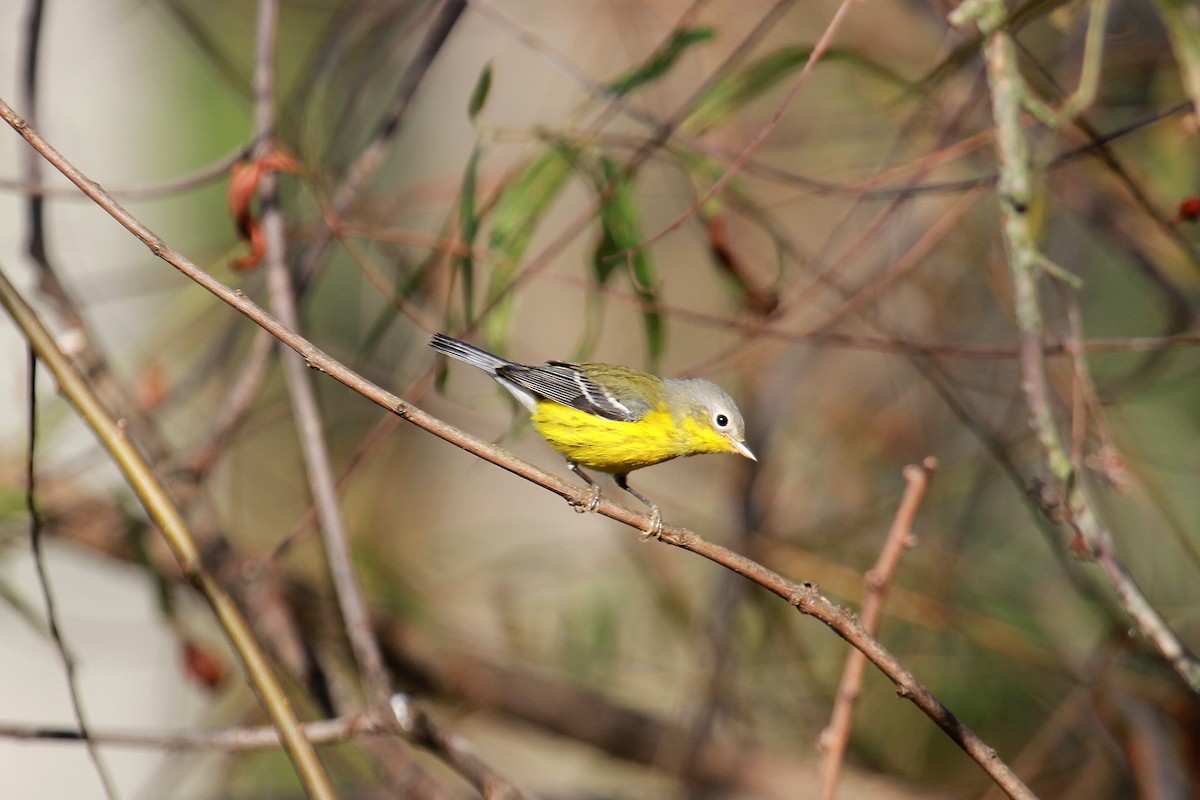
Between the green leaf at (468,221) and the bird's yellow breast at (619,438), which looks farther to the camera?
the bird's yellow breast at (619,438)

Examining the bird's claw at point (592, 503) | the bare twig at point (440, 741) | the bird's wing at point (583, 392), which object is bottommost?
the bare twig at point (440, 741)

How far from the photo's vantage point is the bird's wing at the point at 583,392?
2.96 metres

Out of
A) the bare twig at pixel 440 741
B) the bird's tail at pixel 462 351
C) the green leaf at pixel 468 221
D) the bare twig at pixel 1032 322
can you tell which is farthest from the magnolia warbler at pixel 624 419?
the bare twig at pixel 1032 322

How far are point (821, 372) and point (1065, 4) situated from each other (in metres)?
2.47

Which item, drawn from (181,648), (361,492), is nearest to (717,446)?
(181,648)

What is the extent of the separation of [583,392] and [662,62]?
1064mm

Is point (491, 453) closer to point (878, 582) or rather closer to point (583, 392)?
point (878, 582)

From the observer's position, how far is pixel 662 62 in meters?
2.23

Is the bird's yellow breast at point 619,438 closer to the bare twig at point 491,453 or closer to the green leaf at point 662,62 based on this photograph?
the green leaf at point 662,62

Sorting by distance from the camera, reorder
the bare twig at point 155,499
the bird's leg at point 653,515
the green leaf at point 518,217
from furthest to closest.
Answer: the green leaf at point 518,217 < the bird's leg at point 653,515 < the bare twig at point 155,499

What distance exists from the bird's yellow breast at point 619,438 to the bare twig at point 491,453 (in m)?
1.31

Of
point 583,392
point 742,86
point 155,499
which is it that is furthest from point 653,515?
point 155,499

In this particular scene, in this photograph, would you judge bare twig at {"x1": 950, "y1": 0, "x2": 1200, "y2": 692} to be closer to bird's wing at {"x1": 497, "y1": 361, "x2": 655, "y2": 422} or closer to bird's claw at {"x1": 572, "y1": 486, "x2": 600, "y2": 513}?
bird's claw at {"x1": 572, "y1": 486, "x2": 600, "y2": 513}

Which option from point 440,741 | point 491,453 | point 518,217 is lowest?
point 440,741
